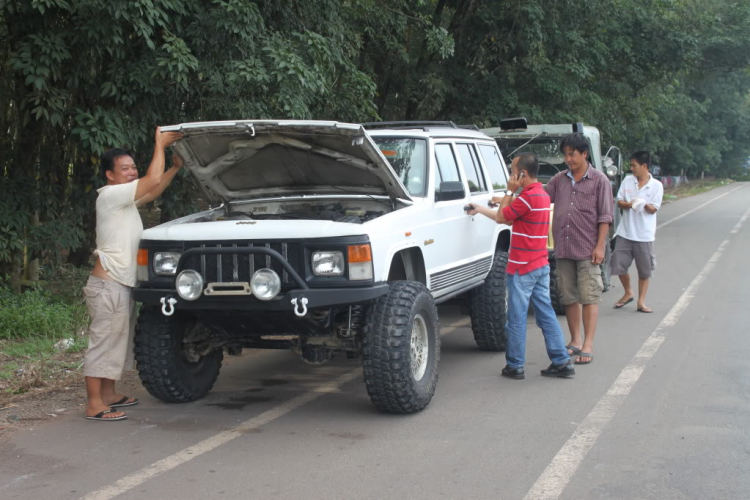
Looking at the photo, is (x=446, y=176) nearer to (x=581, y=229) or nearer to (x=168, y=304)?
(x=581, y=229)

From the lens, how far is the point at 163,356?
6.10 metres

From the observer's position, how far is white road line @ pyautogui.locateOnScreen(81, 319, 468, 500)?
459 centimetres

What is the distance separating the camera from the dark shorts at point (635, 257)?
1035cm

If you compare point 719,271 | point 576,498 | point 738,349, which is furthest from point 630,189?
point 576,498

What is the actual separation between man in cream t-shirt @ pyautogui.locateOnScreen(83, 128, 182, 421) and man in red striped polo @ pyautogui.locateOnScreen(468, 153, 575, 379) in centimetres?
270

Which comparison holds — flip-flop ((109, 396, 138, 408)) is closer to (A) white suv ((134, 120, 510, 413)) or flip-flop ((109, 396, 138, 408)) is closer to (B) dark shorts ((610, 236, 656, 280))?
(A) white suv ((134, 120, 510, 413))

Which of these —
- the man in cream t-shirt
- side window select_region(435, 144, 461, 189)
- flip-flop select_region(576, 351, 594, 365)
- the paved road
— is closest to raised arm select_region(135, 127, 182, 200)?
the man in cream t-shirt

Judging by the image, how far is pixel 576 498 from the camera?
4359mm

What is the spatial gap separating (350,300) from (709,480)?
2331 mm

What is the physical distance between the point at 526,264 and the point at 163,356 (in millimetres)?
2915

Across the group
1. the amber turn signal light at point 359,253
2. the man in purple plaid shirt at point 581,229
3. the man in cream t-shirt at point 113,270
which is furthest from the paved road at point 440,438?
the amber turn signal light at point 359,253

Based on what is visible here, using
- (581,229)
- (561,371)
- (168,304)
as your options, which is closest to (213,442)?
(168,304)

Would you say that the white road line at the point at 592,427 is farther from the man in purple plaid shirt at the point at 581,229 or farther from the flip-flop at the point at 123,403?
the flip-flop at the point at 123,403

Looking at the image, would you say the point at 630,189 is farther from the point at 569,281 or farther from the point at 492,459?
the point at 492,459
